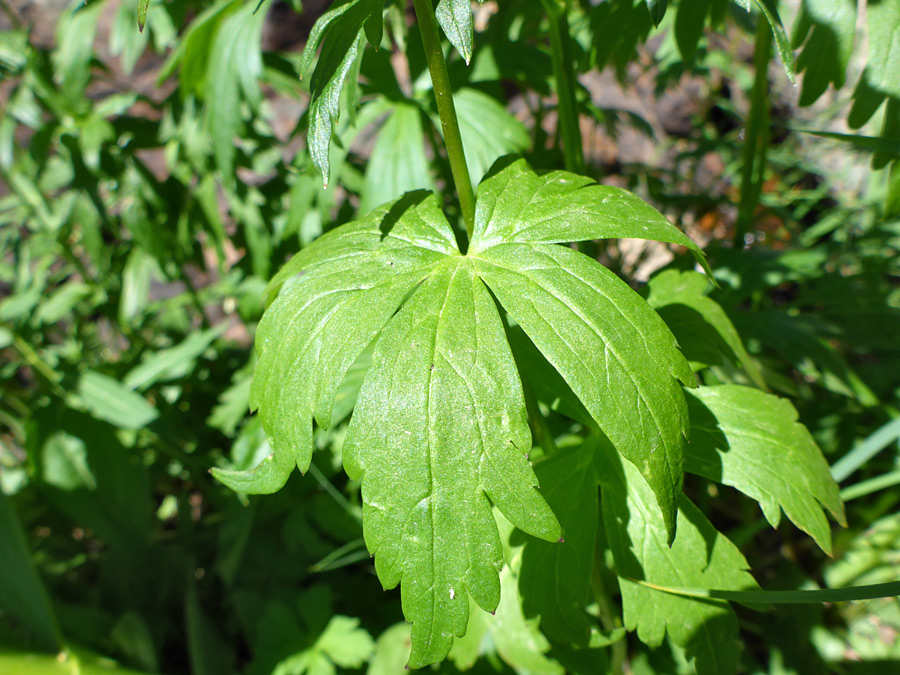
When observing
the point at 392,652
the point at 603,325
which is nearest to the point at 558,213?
the point at 603,325

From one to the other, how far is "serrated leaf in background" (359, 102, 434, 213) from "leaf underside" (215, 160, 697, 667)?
601mm

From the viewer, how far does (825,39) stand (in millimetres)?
1109

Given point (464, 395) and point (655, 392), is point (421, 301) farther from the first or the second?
point (655, 392)

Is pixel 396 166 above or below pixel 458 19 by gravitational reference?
below

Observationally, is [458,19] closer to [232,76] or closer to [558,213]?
[558,213]

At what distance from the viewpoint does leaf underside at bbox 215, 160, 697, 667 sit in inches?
29.5

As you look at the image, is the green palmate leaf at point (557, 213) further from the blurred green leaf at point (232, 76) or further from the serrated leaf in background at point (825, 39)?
the blurred green leaf at point (232, 76)

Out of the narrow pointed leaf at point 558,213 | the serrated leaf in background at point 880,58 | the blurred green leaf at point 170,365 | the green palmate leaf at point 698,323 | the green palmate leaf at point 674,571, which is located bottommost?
the blurred green leaf at point 170,365

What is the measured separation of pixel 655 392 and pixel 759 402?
0.34m

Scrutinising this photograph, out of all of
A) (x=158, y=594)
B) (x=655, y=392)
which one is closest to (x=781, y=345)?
(x=655, y=392)

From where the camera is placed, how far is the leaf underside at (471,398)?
0.75 metres

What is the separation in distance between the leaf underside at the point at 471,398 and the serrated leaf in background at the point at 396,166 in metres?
0.60

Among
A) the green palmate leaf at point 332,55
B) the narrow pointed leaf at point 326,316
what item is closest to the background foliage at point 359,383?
the green palmate leaf at point 332,55

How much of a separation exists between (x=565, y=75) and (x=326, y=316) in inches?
28.1
